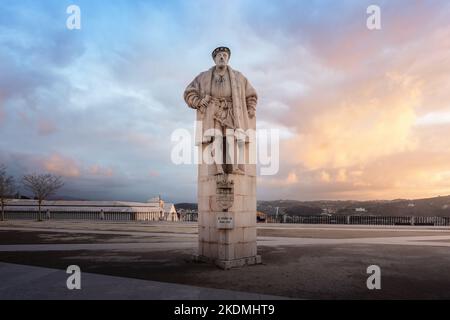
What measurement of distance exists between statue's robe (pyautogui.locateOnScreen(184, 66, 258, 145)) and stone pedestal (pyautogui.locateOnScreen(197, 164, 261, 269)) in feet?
3.81

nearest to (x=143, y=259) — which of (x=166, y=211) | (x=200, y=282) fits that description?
(x=200, y=282)

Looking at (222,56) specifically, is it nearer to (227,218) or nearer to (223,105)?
(223,105)

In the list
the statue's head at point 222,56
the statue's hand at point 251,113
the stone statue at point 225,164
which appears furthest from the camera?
the statue's hand at point 251,113

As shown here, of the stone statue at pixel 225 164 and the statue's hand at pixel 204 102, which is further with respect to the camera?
the statue's hand at pixel 204 102

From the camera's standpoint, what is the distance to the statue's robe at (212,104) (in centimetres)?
1059

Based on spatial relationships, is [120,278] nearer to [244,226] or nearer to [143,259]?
[143,259]

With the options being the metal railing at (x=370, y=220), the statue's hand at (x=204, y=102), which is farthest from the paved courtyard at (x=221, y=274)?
the metal railing at (x=370, y=220)

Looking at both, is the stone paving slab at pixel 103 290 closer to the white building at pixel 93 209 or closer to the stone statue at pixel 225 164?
the stone statue at pixel 225 164

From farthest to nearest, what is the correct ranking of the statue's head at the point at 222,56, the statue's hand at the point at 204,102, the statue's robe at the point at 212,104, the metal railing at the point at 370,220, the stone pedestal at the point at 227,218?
the metal railing at the point at 370,220, the statue's head at the point at 222,56, the statue's hand at the point at 204,102, the statue's robe at the point at 212,104, the stone pedestal at the point at 227,218

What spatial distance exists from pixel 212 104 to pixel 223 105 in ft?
1.18
